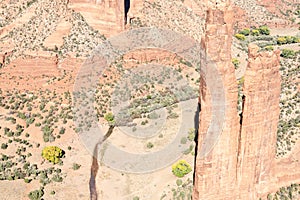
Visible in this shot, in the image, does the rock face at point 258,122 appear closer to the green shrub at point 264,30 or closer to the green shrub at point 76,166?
the green shrub at point 76,166

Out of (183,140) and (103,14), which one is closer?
(183,140)

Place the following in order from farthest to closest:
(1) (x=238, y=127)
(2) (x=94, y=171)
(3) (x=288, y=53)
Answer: (3) (x=288, y=53)
(2) (x=94, y=171)
(1) (x=238, y=127)

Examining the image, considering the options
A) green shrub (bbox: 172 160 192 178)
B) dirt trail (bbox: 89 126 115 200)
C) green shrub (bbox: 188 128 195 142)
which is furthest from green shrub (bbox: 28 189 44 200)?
green shrub (bbox: 188 128 195 142)

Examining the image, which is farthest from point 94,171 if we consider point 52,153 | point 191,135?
point 191,135

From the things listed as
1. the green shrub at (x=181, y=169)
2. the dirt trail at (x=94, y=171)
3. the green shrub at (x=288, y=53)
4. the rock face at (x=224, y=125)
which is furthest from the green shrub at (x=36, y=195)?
the green shrub at (x=288, y=53)

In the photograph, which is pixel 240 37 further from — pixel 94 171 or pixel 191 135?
pixel 94 171

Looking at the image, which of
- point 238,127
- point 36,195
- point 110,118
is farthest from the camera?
point 110,118

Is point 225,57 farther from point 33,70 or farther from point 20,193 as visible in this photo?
point 33,70
